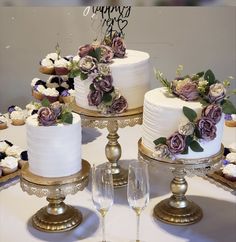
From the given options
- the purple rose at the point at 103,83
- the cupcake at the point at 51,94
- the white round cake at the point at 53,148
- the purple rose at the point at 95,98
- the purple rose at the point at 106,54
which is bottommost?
the cupcake at the point at 51,94

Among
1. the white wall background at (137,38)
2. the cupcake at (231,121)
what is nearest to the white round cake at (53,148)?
the cupcake at (231,121)

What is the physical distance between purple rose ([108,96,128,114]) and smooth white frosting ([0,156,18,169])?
430mm

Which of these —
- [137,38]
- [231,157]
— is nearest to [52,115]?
[231,157]

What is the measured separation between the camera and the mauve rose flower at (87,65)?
1.44 meters

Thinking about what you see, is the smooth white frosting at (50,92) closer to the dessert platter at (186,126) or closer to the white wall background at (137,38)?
the white wall background at (137,38)

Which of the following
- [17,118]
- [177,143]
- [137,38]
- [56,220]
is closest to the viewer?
[177,143]

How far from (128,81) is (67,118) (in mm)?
379

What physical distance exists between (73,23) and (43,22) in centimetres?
19

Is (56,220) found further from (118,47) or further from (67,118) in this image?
(118,47)

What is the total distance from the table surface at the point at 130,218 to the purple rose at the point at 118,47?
478 mm

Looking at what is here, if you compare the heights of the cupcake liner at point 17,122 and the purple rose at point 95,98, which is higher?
the purple rose at point 95,98

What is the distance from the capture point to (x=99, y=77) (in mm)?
1445

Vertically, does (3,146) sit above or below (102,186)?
below

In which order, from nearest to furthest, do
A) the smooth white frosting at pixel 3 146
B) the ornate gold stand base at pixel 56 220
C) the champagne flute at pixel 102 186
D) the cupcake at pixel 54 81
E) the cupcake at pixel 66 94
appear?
the champagne flute at pixel 102 186 → the ornate gold stand base at pixel 56 220 → the smooth white frosting at pixel 3 146 → the cupcake at pixel 66 94 → the cupcake at pixel 54 81
